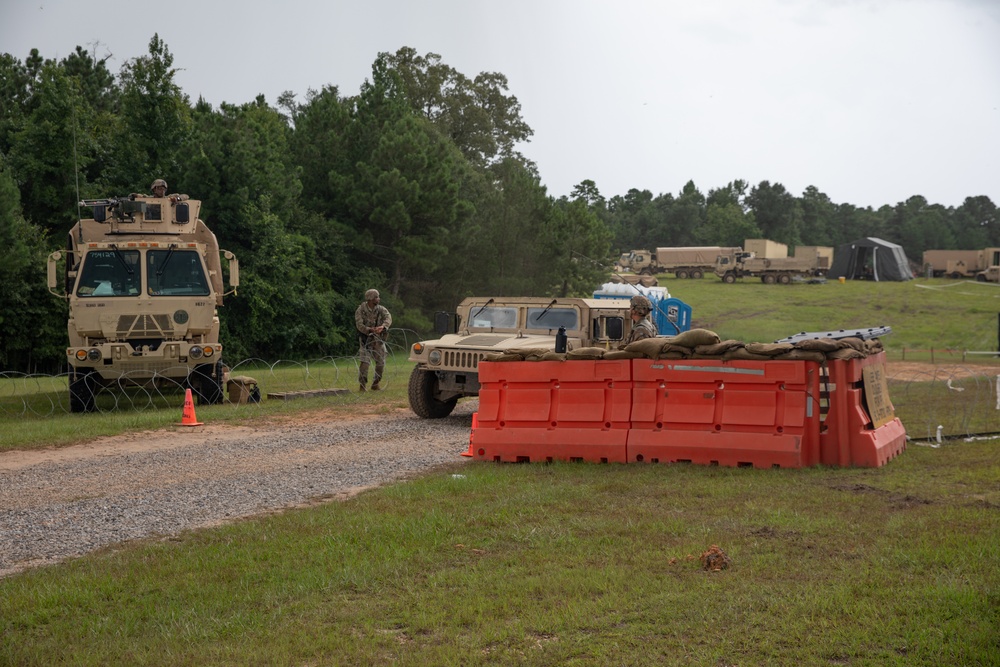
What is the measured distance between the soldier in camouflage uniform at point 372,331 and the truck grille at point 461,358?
370cm

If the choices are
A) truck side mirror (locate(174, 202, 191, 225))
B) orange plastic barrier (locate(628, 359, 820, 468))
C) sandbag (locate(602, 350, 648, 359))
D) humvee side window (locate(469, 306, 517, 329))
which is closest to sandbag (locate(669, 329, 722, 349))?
orange plastic barrier (locate(628, 359, 820, 468))

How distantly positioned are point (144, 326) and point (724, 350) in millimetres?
10226

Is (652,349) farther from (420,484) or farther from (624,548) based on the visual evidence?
(624,548)

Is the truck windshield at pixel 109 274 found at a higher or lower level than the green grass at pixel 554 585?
higher

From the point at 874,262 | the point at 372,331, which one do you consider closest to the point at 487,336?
the point at 372,331

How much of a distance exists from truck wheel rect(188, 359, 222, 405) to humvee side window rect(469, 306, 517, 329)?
463cm

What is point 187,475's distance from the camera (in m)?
10.6

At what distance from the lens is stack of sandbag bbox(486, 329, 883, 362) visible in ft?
31.6

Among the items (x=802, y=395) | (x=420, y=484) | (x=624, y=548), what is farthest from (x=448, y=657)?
(x=802, y=395)

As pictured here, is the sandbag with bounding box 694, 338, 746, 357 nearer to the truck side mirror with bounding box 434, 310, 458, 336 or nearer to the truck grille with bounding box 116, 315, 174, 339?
the truck side mirror with bounding box 434, 310, 458, 336

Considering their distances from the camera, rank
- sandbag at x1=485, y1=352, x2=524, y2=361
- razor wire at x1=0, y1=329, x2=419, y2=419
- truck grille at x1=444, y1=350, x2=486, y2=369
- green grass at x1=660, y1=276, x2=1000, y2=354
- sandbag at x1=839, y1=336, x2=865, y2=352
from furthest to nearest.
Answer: green grass at x1=660, y1=276, x2=1000, y2=354 → razor wire at x1=0, y1=329, x2=419, y2=419 → truck grille at x1=444, y1=350, x2=486, y2=369 → sandbag at x1=485, y1=352, x2=524, y2=361 → sandbag at x1=839, y1=336, x2=865, y2=352

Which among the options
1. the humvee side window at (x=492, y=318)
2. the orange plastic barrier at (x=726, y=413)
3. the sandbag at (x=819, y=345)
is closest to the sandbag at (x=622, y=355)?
the orange plastic barrier at (x=726, y=413)

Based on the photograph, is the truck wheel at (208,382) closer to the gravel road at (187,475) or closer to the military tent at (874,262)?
the gravel road at (187,475)

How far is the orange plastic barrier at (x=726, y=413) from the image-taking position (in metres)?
9.50
